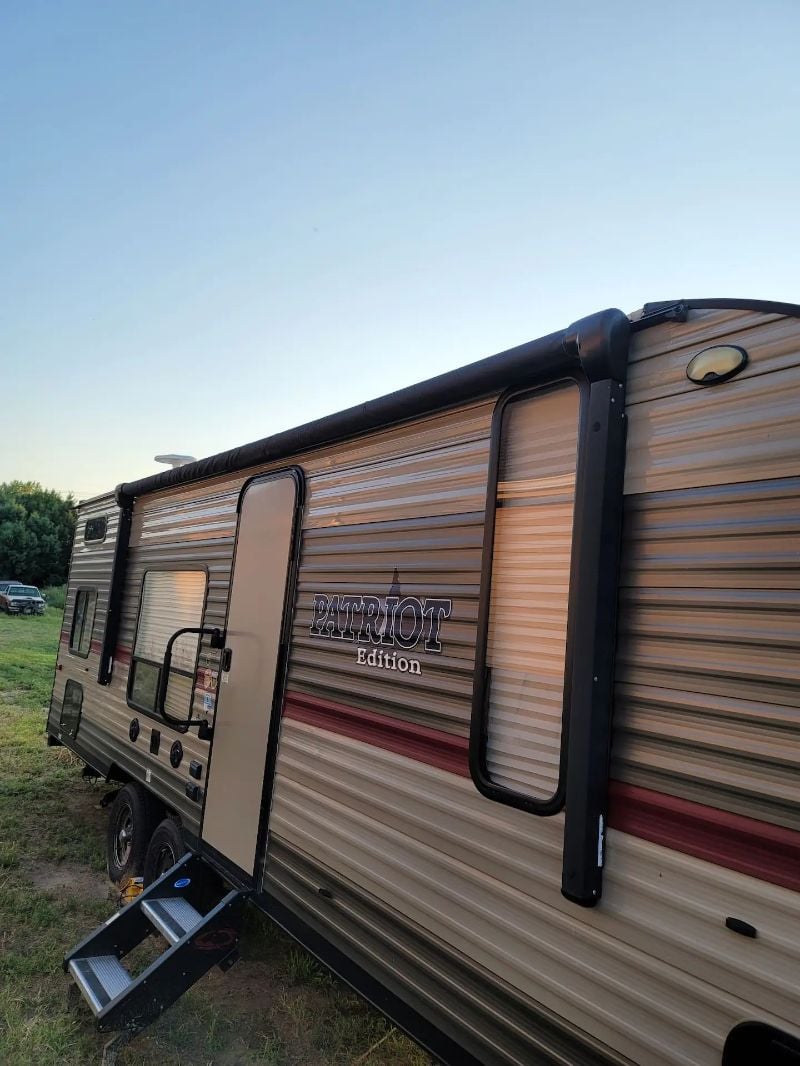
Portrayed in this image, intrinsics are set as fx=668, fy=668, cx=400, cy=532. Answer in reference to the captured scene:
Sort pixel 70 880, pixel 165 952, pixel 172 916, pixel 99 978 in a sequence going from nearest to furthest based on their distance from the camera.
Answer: pixel 165 952, pixel 99 978, pixel 172 916, pixel 70 880

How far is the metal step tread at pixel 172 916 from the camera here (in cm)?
317

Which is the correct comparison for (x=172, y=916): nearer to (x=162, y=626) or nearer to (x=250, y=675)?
(x=250, y=675)

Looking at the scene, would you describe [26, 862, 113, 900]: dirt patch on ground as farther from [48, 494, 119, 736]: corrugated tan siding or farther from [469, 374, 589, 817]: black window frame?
[469, 374, 589, 817]: black window frame

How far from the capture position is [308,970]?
148 inches

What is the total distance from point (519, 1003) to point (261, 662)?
77.6 inches

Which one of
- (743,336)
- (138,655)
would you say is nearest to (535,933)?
(743,336)

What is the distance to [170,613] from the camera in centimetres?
471

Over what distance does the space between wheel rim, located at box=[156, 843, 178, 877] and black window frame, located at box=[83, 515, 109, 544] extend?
9.71 ft

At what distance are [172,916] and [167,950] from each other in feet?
0.99

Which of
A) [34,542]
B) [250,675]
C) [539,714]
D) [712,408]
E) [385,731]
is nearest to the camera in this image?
[712,408]

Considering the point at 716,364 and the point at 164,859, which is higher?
the point at 716,364

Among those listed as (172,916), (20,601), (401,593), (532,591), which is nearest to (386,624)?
(401,593)

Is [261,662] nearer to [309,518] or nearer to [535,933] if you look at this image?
[309,518]

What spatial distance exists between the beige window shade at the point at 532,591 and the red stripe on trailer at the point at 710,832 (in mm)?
244
